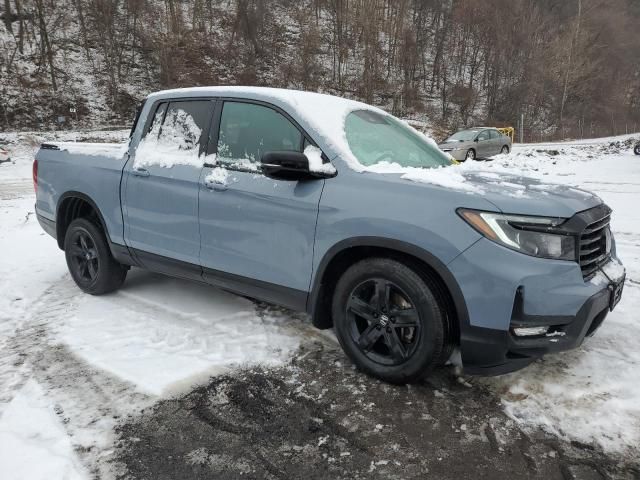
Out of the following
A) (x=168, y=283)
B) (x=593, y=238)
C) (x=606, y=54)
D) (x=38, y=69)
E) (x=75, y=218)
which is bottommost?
(x=168, y=283)

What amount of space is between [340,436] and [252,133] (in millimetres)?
2107

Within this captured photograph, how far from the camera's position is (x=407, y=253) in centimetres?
268

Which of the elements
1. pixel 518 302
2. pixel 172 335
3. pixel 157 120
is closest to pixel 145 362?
pixel 172 335

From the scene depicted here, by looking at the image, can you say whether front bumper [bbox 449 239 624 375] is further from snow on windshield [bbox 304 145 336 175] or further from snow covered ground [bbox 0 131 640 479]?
snow on windshield [bbox 304 145 336 175]

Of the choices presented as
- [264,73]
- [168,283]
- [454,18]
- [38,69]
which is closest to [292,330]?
[168,283]

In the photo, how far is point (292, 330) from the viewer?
12.0 feet

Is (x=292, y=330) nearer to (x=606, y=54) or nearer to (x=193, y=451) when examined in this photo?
(x=193, y=451)

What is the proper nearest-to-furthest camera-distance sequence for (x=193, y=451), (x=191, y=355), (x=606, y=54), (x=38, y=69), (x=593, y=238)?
(x=193, y=451) → (x=593, y=238) → (x=191, y=355) → (x=38, y=69) → (x=606, y=54)

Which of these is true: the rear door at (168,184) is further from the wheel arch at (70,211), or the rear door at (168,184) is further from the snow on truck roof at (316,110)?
the wheel arch at (70,211)

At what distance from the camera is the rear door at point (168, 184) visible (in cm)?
356

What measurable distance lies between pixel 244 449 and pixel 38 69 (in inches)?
1288

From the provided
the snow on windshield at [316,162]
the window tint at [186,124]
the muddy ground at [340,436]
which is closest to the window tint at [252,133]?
the snow on windshield at [316,162]

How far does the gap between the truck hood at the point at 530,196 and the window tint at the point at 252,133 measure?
1239 millimetres

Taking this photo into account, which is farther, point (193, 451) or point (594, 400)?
point (594, 400)
